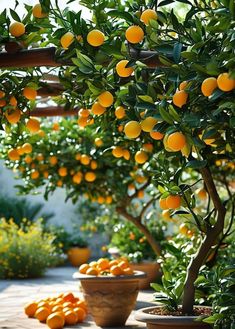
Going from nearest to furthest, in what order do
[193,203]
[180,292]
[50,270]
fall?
1. [193,203]
2. [180,292]
3. [50,270]

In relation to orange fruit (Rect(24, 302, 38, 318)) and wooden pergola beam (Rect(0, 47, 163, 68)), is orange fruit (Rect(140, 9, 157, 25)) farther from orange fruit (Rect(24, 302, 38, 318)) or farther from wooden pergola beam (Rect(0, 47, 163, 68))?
orange fruit (Rect(24, 302, 38, 318))

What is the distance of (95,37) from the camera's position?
2.46m

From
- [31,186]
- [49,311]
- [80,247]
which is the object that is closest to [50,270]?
[80,247]

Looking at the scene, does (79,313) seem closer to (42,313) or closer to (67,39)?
(42,313)

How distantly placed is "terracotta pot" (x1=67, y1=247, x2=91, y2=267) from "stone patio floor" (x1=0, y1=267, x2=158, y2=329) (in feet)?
3.58

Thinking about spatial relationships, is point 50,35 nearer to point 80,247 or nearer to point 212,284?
point 212,284

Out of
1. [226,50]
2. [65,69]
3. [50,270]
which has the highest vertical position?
[65,69]

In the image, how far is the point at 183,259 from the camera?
180 inches

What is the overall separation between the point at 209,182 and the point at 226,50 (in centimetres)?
114

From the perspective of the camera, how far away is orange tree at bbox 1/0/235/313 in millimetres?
2115

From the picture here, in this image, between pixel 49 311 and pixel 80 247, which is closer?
pixel 49 311

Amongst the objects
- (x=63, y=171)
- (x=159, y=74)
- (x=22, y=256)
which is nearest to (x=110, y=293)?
(x=63, y=171)

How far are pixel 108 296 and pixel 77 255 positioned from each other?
7.87m

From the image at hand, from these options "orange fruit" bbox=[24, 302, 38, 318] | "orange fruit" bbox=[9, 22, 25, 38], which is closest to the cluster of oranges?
"orange fruit" bbox=[24, 302, 38, 318]
